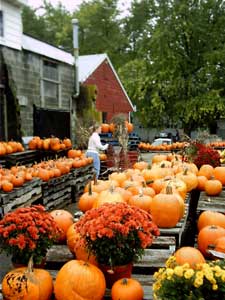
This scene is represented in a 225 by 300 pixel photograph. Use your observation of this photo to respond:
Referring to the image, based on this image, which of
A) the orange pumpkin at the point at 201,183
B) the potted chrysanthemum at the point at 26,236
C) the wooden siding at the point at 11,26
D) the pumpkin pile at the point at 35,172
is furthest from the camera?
the wooden siding at the point at 11,26

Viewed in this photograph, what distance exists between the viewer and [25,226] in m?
2.65

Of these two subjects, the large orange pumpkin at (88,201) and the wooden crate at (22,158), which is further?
the wooden crate at (22,158)

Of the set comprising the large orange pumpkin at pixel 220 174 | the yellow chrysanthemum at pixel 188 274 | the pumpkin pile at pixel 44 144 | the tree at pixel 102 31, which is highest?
the tree at pixel 102 31

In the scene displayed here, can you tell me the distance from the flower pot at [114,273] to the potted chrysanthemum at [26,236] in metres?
0.37

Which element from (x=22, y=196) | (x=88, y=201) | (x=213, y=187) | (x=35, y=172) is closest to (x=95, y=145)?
(x=35, y=172)

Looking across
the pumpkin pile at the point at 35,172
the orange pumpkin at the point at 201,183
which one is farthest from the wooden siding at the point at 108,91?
the orange pumpkin at the point at 201,183

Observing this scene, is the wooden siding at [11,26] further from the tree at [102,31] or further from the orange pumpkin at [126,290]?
the tree at [102,31]

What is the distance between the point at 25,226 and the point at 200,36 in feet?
84.1

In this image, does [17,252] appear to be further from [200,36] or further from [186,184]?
[200,36]

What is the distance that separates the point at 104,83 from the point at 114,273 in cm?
2209

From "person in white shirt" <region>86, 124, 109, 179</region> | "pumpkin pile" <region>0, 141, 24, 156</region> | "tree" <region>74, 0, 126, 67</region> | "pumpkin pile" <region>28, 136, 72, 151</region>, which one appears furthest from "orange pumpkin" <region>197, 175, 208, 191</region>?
"tree" <region>74, 0, 126, 67</region>

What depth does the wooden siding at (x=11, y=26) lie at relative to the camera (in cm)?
1256

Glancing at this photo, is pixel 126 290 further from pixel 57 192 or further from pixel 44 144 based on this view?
pixel 44 144

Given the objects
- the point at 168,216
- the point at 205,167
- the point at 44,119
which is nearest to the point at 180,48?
the point at 44,119
